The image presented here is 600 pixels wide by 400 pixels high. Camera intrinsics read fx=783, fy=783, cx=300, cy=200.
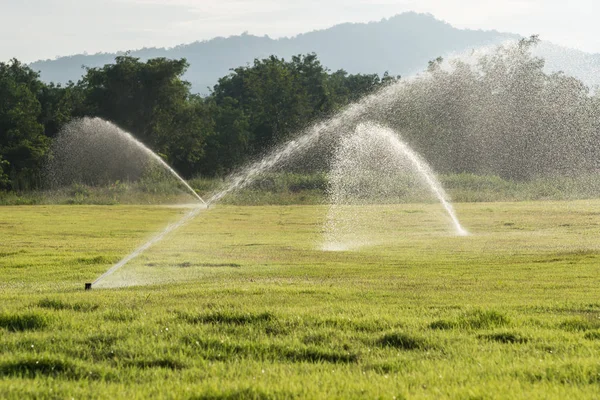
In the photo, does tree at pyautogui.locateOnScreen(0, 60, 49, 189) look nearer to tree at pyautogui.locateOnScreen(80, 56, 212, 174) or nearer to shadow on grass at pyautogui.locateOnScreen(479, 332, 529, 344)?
tree at pyautogui.locateOnScreen(80, 56, 212, 174)

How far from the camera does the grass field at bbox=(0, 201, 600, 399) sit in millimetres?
7195

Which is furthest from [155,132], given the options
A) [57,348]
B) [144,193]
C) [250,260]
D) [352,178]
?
[57,348]

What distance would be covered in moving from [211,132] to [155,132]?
865cm

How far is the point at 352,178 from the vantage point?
192 feet

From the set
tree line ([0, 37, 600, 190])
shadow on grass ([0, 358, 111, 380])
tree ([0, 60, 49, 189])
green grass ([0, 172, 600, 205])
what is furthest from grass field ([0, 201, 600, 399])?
tree line ([0, 37, 600, 190])

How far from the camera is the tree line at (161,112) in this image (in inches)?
2625

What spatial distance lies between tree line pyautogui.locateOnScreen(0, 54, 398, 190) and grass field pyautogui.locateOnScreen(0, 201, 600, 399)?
45.7 metres

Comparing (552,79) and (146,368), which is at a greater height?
(552,79)

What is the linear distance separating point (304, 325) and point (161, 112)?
66984 millimetres

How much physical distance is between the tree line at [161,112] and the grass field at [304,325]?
45.7 meters

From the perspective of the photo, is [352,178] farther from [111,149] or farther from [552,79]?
[552,79]

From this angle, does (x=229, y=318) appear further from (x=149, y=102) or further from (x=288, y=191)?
(x=149, y=102)

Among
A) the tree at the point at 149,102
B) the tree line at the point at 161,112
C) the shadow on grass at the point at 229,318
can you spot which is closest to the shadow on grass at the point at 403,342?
the shadow on grass at the point at 229,318

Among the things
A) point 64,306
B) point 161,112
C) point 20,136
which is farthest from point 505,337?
point 161,112
